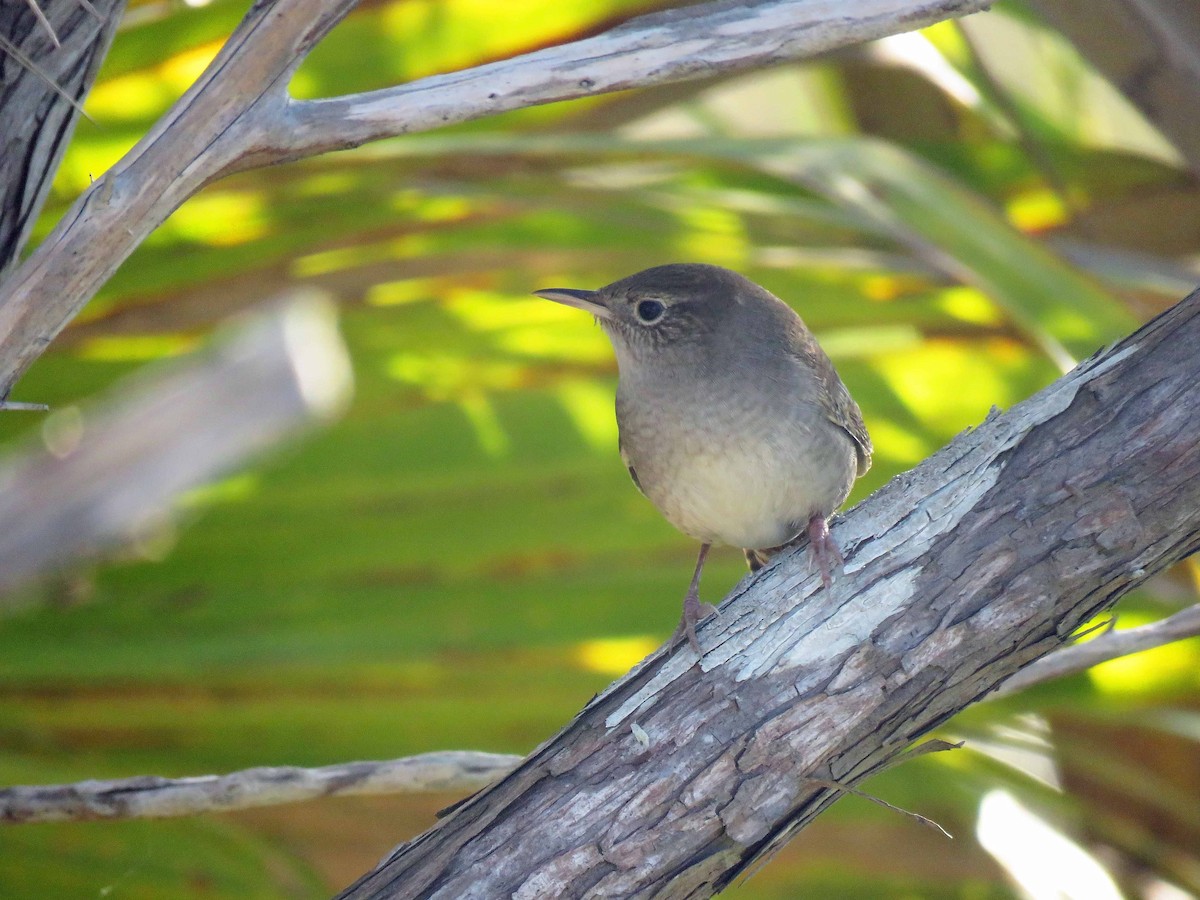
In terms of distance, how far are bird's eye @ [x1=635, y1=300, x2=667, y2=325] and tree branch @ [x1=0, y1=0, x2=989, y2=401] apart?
1.37m

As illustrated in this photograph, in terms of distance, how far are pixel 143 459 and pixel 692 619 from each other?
1457mm

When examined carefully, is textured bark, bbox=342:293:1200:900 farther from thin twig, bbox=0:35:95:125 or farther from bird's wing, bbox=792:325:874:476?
thin twig, bbox=0:35:95:125

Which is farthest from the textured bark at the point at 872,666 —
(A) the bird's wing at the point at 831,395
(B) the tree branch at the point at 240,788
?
(A) the bird's wing at the point at 831,395

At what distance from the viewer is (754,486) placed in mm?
2871

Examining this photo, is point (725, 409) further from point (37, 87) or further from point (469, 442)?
point (37, 87)

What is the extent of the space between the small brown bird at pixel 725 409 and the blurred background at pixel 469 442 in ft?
1.29

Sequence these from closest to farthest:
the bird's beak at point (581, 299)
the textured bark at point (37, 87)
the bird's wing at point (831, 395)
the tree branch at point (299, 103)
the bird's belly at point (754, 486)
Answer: the tree branch at point (299, 103) < the textured bark at point (37, 87) < the bird's belly at point (754, 486) < the bird's wing at point (831, 395) < the bird's beak at point (581, 299)

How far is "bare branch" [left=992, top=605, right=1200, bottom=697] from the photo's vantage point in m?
2.47

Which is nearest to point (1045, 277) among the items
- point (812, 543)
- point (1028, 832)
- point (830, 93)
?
point (812, 543)

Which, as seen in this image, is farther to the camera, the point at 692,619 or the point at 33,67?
the point at 692,619

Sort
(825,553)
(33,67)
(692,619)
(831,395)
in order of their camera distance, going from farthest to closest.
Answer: (831,395)
(692,619)
(825,553)
(33,67)

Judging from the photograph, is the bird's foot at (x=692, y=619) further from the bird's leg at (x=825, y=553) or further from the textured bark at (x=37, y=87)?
the textured bark at (x=37, y=87)

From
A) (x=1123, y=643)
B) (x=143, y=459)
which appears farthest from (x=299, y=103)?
(x=1123, y=643)

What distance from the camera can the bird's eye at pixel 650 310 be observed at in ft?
10.6
